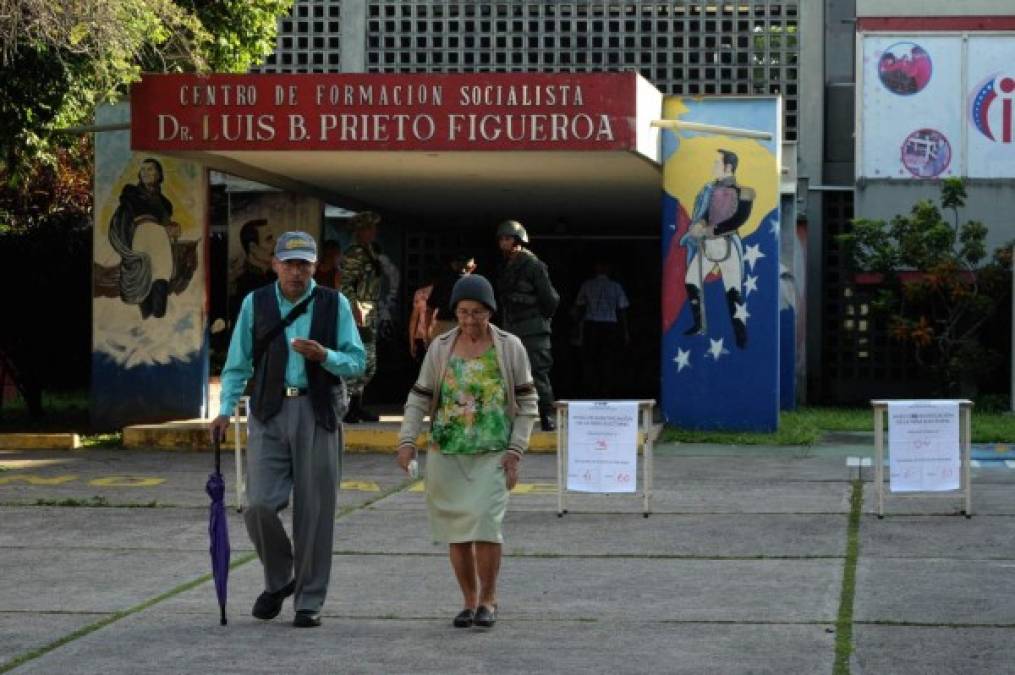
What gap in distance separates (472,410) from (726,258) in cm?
904

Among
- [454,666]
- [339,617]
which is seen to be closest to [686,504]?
[339,617]

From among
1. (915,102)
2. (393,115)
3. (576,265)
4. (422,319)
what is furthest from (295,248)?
(576,265)

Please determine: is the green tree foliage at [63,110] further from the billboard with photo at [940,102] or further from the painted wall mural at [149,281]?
the billboard with photo at [940,102]

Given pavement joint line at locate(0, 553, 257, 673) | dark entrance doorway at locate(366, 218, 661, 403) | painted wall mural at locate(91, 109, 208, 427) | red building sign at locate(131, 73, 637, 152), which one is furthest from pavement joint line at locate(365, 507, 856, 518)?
dark entrance doorway at locate(366, 218, 661, 403)

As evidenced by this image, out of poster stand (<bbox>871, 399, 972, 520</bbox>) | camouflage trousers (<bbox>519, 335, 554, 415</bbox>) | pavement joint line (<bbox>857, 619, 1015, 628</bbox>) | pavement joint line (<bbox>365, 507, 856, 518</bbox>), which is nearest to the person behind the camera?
pavement joint line (<bbox>857, 619, 1015, 628</bbox>)

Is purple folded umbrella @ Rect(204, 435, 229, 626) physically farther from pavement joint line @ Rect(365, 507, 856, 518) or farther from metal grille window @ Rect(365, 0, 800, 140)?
metal grille window @ Rect(365, 0, 800, 140)

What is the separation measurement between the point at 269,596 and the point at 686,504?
469 centimetres

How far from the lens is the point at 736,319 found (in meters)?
16.9

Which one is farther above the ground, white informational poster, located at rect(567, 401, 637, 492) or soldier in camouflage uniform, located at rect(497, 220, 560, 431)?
soldier in camouflage uniform, located at rect(497, 220, 560, 431)

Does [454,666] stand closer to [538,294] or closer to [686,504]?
[686,504]

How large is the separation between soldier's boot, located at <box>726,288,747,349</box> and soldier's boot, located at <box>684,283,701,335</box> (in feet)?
0.89

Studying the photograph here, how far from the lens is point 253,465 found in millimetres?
8164

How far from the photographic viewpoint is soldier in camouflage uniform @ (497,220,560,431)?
578 inches

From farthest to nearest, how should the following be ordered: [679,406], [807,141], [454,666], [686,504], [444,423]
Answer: [807,141] → [679,406] → [686,504] → [444,423] → [454,666]
